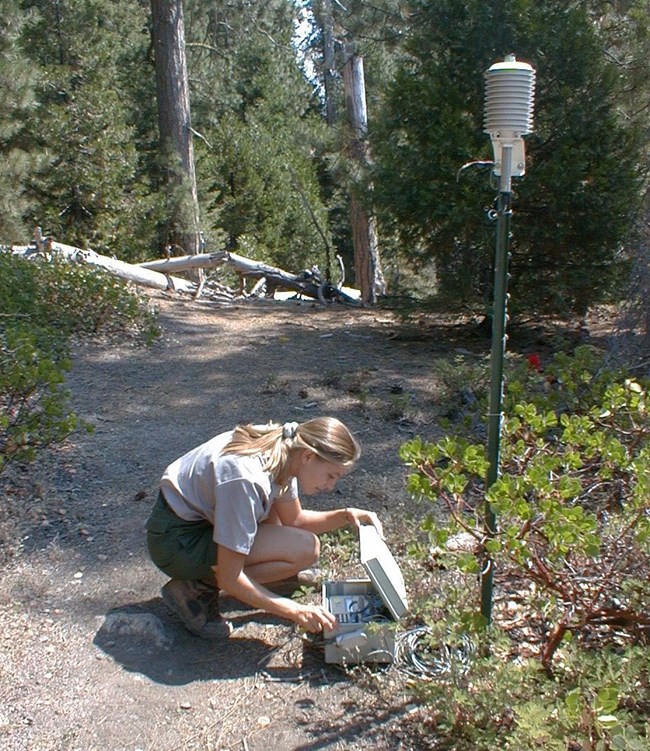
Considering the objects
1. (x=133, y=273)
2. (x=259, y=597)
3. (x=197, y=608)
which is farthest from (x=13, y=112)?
(x=259, y=597)

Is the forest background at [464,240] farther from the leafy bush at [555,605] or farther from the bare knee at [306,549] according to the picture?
the bare knee at [306,549]

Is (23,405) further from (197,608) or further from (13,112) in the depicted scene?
(13,112)

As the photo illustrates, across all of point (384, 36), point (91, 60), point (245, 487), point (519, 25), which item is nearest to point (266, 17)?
point (91, 60)

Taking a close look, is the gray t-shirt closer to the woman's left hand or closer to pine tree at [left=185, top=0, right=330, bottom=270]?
the woman's left hand

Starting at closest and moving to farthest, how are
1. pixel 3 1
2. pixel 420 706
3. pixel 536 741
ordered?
1. pixel 536 741
2. pixel 420 706
3. pixel 3 1

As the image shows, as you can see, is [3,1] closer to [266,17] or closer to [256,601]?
[266,17]

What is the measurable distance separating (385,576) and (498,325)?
0.92 meters

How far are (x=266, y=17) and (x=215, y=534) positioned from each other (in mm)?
21139

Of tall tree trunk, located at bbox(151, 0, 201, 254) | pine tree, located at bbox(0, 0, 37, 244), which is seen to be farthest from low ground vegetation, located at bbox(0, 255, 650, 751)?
pine tree, located at bbox(0, 0, 37, 244)

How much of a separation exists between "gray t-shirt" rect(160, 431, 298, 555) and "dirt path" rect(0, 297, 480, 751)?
485mm

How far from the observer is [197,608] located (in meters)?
3.15

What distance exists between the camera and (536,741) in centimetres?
215

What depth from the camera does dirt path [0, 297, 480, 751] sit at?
2.67 m

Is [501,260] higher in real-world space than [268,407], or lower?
higher
